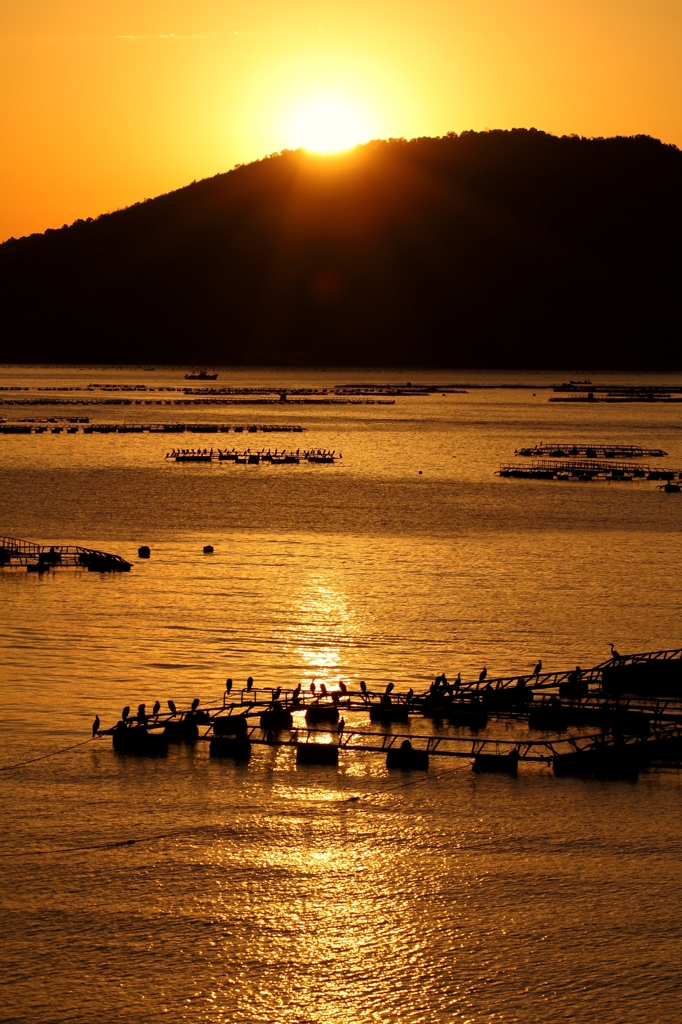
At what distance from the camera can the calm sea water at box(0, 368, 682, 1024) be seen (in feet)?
81.1

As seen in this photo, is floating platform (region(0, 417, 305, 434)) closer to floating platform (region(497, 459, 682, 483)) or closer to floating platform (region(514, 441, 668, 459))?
floating platform (region(514, 441, 668, 459))

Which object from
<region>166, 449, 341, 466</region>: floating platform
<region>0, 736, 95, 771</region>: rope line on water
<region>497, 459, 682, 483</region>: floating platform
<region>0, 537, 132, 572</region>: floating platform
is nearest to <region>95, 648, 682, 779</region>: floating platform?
<region>0, 736, 95, 771</region>: rope line on water

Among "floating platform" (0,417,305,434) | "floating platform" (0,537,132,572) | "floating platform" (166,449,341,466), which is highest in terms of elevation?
"floating platform" (0,417,305,434)

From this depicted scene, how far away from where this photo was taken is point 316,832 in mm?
30859

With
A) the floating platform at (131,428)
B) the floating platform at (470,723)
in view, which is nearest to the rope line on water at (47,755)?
the floating platform at (470,723)

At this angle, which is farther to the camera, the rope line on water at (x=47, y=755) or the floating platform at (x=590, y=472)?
the floating platform at (x=590, y=472)

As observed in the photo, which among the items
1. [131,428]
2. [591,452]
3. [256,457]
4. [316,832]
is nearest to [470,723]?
[316,832]

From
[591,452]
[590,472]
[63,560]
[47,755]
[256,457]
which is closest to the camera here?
[47,755]

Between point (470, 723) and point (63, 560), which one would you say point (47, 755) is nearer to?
point (470, 723)

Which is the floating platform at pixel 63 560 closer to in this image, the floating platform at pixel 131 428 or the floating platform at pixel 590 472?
the floating platform at pixel 590 472

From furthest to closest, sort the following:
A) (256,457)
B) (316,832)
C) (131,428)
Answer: (131,428)
(256,457)
(316,832)

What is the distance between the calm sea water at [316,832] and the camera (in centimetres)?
2472

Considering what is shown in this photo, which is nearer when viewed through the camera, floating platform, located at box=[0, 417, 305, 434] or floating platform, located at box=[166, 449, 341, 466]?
floating platform, located at box=[166, 449, 341, 466]

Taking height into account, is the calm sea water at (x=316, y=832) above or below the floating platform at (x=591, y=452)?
below
